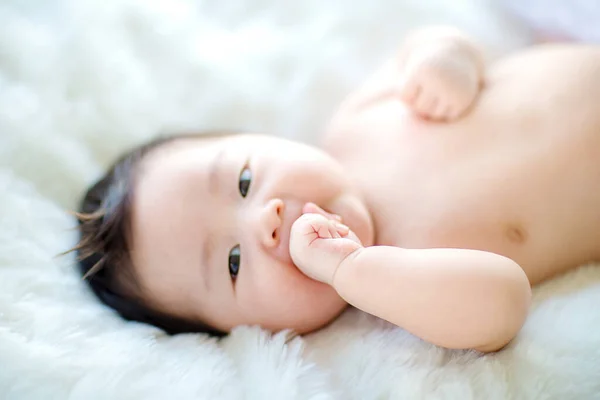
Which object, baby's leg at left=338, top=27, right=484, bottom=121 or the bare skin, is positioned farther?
baby's leg at left=338, top=27, right=484, bottom=121

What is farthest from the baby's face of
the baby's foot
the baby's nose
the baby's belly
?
the baby's foot

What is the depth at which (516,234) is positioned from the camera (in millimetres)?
982

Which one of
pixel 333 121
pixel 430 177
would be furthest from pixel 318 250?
pixel 333 121

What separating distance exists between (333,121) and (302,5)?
391 mm

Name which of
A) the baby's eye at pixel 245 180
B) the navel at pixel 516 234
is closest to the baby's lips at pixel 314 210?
the baby's eye at pixel 245 180

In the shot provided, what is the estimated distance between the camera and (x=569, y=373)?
739 mm

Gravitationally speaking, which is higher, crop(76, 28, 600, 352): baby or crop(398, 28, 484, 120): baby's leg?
crop(398, 28, 484, 120): baby's leg

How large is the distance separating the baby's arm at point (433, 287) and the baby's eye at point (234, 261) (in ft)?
0.53

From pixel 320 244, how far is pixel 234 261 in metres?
0.20

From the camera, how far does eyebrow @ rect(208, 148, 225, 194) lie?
1.00m

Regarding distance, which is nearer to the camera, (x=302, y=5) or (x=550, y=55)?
(x=550, y=55)

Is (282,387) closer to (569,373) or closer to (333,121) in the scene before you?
(569,373)

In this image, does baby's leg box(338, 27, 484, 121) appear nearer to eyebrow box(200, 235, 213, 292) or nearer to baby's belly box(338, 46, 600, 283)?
baby's belly box(338, 46, 600, 283)

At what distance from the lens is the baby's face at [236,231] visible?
0.93 metres
